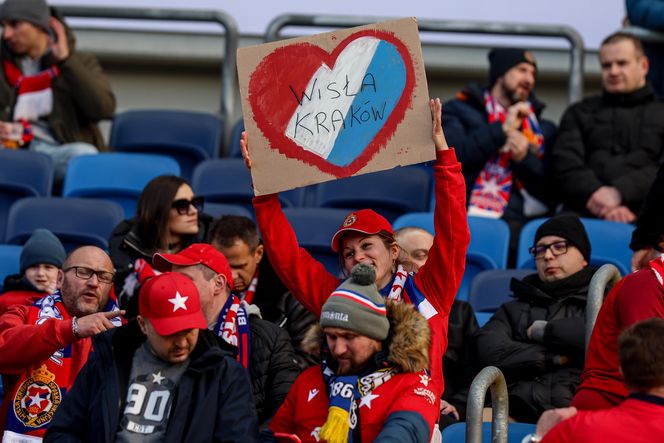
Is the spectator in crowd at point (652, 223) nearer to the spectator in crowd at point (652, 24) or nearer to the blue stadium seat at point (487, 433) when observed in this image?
the blue stadium seat at point (487, 433)

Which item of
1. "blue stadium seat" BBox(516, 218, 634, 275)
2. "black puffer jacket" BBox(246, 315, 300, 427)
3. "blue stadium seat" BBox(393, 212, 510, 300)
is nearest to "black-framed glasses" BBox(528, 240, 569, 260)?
"blue stadium seat" BBox(516, 218, 634, 275)

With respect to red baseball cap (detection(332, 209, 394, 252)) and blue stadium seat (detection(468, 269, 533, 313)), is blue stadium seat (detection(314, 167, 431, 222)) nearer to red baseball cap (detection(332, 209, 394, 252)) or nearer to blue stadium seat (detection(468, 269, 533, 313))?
blue stadium seat (detection(468, 269, 533, 313))

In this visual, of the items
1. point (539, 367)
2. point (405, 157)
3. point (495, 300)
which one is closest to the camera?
point (405, 157)

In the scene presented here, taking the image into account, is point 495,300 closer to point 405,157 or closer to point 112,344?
point 405,157

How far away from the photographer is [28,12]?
27.0ft

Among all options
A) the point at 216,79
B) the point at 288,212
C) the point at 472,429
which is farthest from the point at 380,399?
the point at 216,79

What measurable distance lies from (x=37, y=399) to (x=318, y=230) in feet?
7.30

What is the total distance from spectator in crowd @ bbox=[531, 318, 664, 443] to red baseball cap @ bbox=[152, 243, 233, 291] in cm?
193

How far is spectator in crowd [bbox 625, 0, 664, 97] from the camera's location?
8.40 meters

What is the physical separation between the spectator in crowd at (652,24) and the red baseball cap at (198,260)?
393cm

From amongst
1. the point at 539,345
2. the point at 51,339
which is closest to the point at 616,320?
the point at 539,345

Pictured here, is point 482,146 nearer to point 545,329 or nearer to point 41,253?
point 545,329

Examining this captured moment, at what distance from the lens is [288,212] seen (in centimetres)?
716

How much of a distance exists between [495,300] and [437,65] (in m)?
3.48
